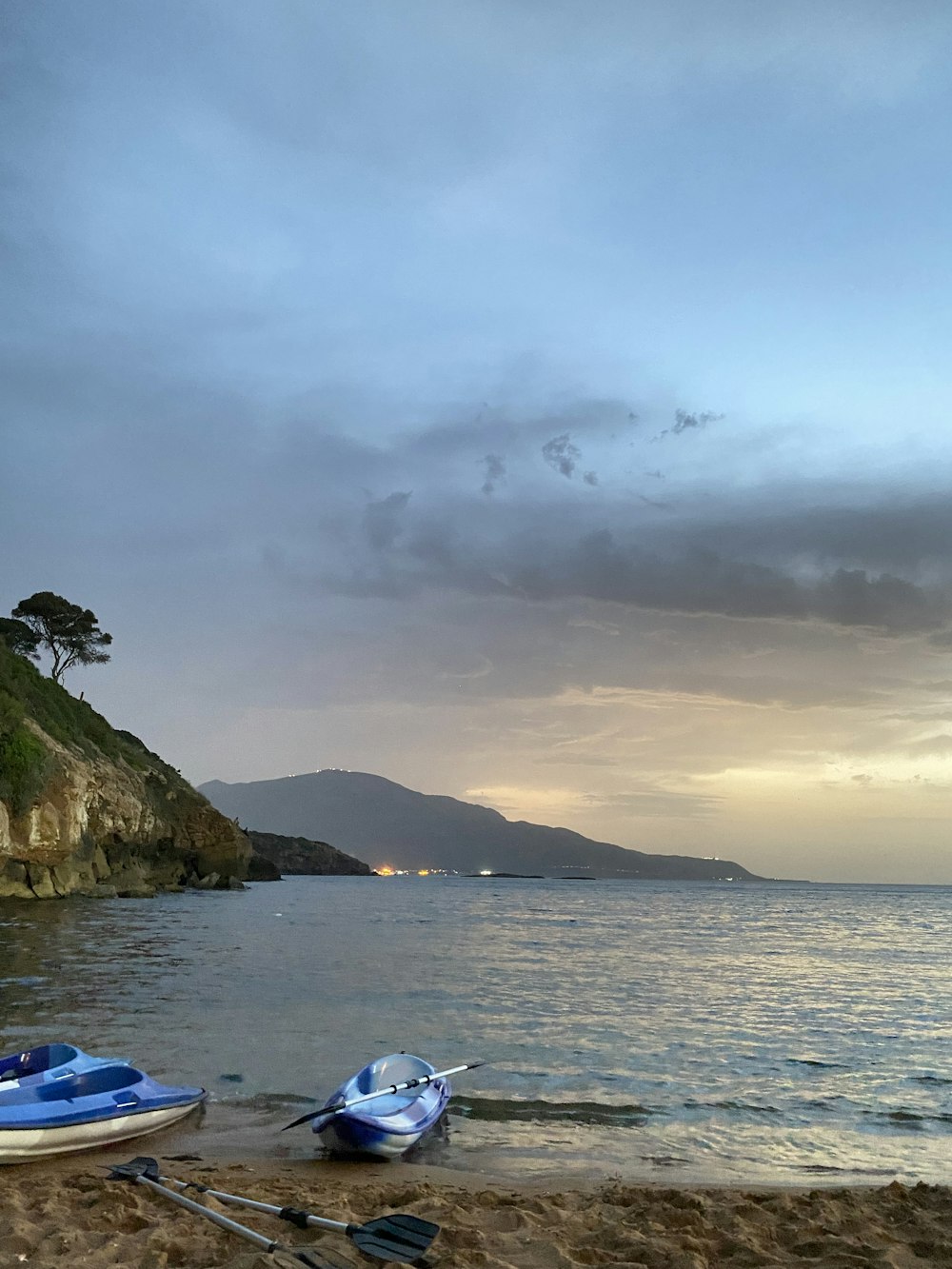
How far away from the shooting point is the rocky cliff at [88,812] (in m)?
41.7

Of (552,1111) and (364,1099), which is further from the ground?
(364,1099)

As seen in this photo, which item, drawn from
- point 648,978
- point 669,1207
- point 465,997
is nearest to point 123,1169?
point 669,1207

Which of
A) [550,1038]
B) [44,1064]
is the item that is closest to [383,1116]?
[44,1064]

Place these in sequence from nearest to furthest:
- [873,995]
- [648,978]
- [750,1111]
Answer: [750,1111], [873,995], [648,978]

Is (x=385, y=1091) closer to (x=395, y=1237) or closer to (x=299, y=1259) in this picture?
(x=395, y=1237)

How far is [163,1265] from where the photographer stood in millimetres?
5398

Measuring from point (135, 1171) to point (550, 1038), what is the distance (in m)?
9.06

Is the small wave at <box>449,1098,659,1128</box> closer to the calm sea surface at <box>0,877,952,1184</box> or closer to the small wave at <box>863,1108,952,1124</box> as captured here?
the calm sea surface at <box>0,877,952,1184</box>

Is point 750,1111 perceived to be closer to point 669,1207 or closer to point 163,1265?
point 669,1207

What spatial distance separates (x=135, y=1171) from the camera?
7.53 meters

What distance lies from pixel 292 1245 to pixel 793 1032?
13644mm

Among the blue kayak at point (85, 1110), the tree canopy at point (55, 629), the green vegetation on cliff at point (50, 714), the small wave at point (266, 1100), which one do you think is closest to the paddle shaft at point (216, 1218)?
the blue kayak at point (85, 1110)

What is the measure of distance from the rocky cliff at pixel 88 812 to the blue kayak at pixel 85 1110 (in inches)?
1333

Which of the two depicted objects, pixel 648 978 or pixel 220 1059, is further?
pixel 648 978
